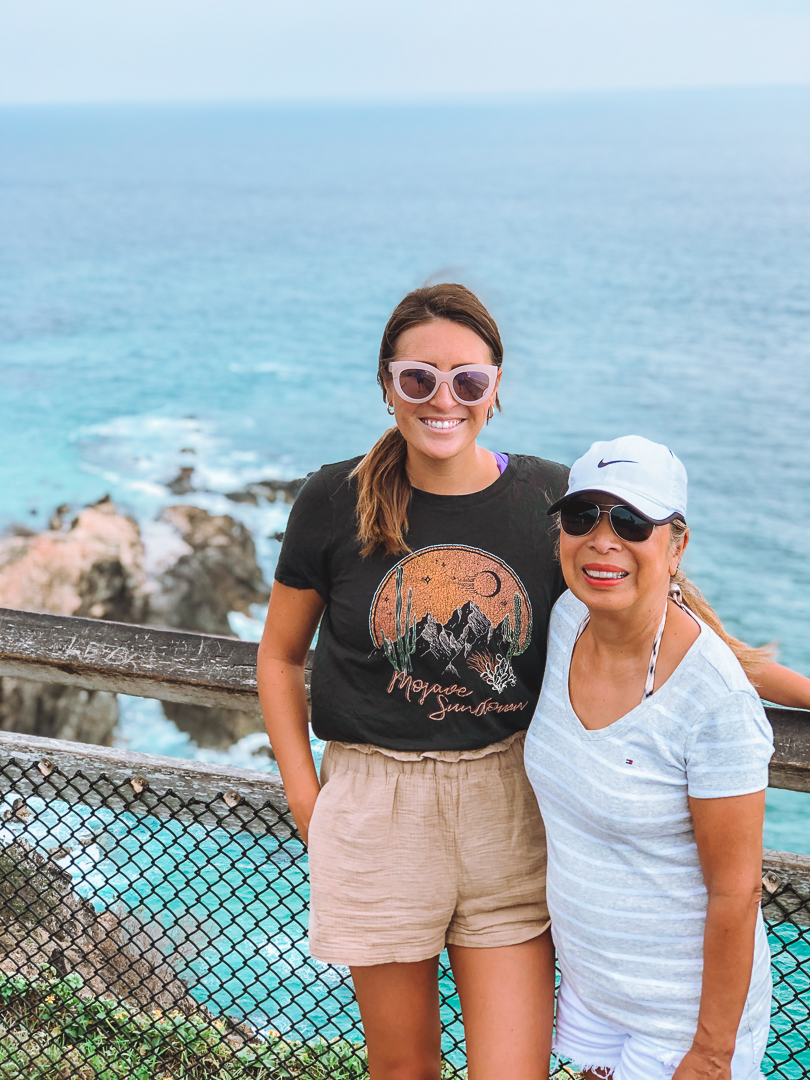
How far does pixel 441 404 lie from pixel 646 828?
1.08 m

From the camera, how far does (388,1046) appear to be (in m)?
2.55

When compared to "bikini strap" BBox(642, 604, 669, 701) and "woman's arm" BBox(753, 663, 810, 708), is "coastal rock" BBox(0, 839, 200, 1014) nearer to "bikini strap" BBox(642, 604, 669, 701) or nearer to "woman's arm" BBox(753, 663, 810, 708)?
"bikini strap" BBox(642, 604, 669, 701)

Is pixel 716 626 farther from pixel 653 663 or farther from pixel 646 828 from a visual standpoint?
pixel 646 828

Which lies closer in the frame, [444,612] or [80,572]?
[444,612]

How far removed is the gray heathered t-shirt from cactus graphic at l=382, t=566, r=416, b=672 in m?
→ 0.36

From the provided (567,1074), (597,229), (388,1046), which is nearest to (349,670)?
(388,1046)

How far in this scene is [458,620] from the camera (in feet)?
8.09

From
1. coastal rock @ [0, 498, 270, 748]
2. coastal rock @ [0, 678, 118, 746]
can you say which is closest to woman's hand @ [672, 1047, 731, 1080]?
coastal rock @ [0, 498, 270, 748]

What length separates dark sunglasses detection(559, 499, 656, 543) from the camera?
211cm

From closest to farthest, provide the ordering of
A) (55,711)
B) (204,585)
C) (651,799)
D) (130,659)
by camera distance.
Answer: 1. (651,799)
2. (130,659)
3. (55,711)
4. (204,585)

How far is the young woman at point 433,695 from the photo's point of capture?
2.46 m

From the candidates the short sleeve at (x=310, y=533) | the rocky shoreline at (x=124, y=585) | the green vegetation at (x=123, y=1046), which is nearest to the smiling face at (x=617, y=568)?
the short sleeve at (x=310, y=533)

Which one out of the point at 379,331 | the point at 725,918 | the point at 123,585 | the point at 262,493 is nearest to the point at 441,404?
the point at 725,918

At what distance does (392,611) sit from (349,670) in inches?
7.8
